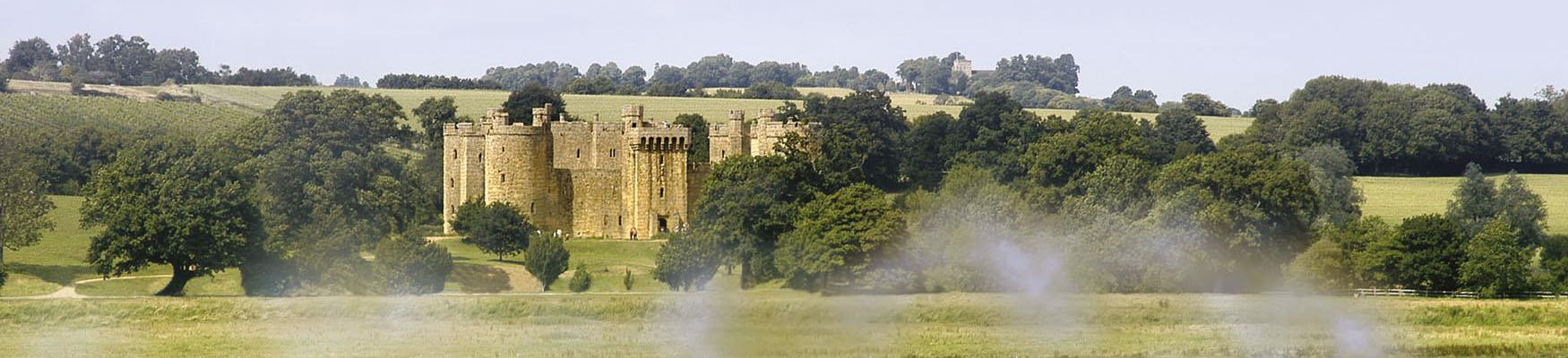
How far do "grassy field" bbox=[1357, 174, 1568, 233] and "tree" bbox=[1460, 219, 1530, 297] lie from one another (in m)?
23.5

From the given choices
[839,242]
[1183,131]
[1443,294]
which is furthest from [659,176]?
[1183,131]

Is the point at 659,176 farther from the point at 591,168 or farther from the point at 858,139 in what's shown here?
the point at 858,139

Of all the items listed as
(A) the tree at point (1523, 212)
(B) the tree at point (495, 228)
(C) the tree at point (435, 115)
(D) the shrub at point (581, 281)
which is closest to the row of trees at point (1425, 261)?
(A) the tree at point (1523, 212)

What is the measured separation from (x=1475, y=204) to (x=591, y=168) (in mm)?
36093

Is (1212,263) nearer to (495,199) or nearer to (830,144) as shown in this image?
(830,144)

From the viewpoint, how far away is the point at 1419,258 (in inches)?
2945

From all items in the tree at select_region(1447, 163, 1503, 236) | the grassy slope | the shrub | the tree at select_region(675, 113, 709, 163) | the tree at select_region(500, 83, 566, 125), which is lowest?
the shrub

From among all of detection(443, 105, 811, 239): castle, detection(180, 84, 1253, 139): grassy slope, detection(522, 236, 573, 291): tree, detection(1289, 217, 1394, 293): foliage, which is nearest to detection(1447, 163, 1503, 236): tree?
detection(1289, 217, 1394, 293): foliage

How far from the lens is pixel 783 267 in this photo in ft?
255

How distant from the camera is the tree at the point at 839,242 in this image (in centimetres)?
7606

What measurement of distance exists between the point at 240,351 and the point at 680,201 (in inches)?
1659

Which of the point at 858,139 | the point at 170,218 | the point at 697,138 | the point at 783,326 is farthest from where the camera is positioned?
the point at 697,138

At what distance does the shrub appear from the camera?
3137 inches

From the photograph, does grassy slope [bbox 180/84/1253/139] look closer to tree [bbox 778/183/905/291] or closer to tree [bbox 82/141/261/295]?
tree [bbox 82/141/261/295]
